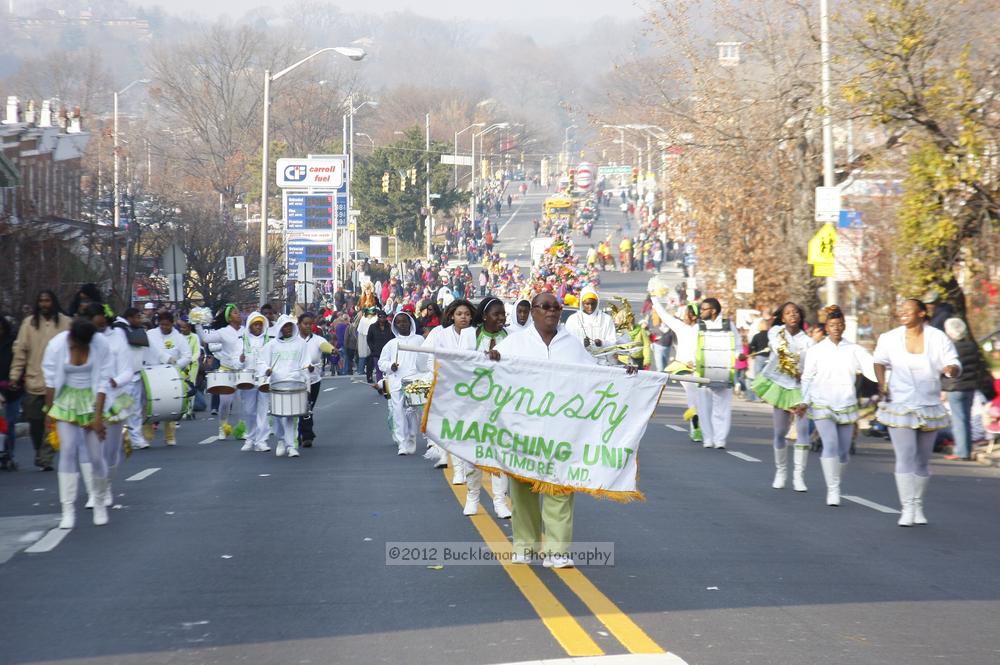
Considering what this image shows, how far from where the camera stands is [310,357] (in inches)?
784

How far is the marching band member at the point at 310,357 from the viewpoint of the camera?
2006 cm

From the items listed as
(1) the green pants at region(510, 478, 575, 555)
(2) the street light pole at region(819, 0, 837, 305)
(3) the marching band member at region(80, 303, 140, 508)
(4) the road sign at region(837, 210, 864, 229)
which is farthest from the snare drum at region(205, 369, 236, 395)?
(4) the road sign at region(837, 210, 864, 229)

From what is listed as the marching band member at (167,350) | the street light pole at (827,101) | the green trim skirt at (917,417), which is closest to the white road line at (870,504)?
the green trim skirt at (917,417)

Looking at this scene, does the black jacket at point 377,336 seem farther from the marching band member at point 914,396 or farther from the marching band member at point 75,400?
the marching band member at point 914,396

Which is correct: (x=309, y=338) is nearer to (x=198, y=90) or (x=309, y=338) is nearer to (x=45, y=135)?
(x=45, y=135)

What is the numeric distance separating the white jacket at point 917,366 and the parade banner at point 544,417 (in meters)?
3.36

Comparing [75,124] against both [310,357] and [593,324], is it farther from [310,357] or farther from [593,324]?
[593,324]

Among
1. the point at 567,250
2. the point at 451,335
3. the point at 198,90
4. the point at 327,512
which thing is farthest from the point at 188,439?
the point at 198,90

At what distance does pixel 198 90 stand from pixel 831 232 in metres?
84.1

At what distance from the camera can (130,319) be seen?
19672mm

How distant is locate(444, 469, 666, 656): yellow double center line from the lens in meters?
8.00

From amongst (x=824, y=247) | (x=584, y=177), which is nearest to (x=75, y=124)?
(x=824, y=247)

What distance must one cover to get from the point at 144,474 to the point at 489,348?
17.8 ft

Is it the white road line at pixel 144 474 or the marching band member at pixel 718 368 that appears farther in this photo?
the marching band member at pixel 718 368
